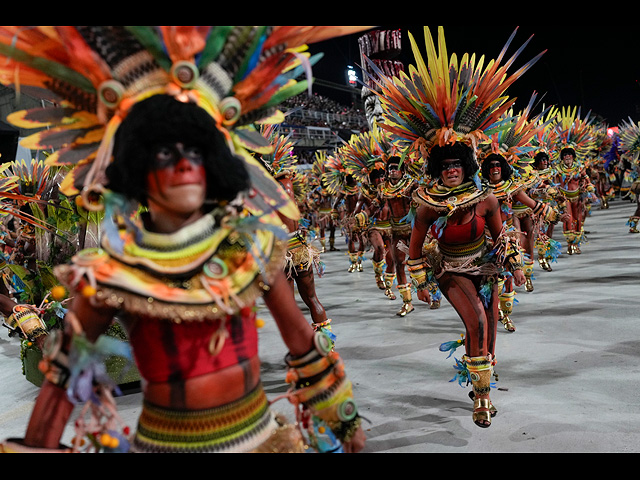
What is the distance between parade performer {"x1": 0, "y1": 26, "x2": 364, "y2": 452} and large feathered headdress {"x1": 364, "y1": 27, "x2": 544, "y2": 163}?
79.1 inches

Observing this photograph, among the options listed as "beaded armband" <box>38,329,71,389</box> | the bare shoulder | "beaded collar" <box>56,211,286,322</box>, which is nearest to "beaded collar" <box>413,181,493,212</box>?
the bare shoulder

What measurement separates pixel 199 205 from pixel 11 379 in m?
5.05

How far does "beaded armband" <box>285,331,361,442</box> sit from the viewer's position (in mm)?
1772

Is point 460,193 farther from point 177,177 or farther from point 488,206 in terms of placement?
point 177,177

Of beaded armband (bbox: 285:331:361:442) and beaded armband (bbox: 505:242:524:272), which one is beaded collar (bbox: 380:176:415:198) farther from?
beaded armband (bbox: 285:331:361:442)

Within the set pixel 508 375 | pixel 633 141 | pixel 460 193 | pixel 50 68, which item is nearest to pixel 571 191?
pixel 633 141

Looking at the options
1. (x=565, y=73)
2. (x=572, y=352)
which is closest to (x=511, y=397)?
(x=572, y=352)

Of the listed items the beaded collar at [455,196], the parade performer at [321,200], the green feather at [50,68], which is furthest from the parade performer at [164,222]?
the parade performer at [321,200]

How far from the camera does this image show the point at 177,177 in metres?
1.49

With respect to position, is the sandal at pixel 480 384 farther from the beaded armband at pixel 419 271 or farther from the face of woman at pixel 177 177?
the face of woman at pixel 177 177

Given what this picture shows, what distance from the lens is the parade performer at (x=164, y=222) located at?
1.45 metres

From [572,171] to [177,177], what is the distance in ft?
32.4

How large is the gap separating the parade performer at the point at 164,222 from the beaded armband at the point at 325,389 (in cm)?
16

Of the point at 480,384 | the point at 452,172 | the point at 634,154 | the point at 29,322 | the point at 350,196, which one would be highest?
the point at 634,154
